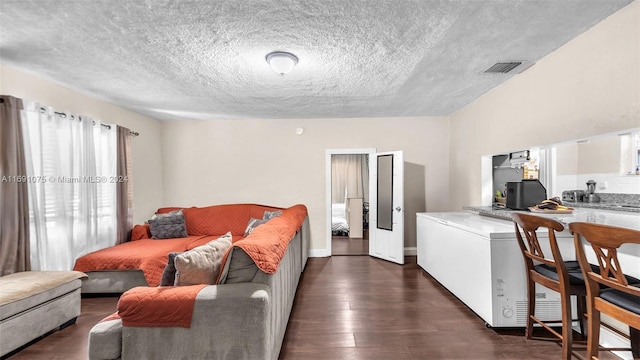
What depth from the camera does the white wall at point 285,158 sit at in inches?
189

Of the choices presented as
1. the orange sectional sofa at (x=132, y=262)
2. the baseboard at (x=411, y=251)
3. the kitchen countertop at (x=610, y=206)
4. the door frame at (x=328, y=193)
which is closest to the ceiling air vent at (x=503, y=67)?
the kitchen countertop at (x=610, y=206)

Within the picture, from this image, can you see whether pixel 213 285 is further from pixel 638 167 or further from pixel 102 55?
pixel 638 167

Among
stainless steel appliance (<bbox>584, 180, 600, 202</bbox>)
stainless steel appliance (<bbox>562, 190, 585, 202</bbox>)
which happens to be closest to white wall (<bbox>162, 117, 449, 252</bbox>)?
stainless steel appliance (<bbox>562, 190, 585, 202</bbox>)

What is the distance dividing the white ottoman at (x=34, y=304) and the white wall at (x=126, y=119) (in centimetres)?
181

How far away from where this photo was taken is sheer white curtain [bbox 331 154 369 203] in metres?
8.23

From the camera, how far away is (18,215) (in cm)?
253

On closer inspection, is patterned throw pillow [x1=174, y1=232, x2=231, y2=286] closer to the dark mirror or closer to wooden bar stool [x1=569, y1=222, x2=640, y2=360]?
wooden bar stool [x1=569, y1=222, x2=640, y2=360]

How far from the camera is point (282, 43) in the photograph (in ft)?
7.20

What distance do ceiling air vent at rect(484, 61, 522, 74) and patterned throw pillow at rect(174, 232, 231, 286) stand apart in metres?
3.07

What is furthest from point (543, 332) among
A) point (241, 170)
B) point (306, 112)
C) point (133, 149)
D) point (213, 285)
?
point (133, 149)

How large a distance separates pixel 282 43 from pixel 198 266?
1796mm

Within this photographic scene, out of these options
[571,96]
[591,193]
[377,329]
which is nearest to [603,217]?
[591,193]

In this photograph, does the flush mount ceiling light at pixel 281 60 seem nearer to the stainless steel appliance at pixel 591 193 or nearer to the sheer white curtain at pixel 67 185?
the sheer white curtain at pixel 67 185

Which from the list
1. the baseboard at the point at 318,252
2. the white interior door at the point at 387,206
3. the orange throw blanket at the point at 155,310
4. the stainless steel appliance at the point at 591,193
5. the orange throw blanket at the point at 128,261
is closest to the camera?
the orange throw blanket at the point at 155,310
